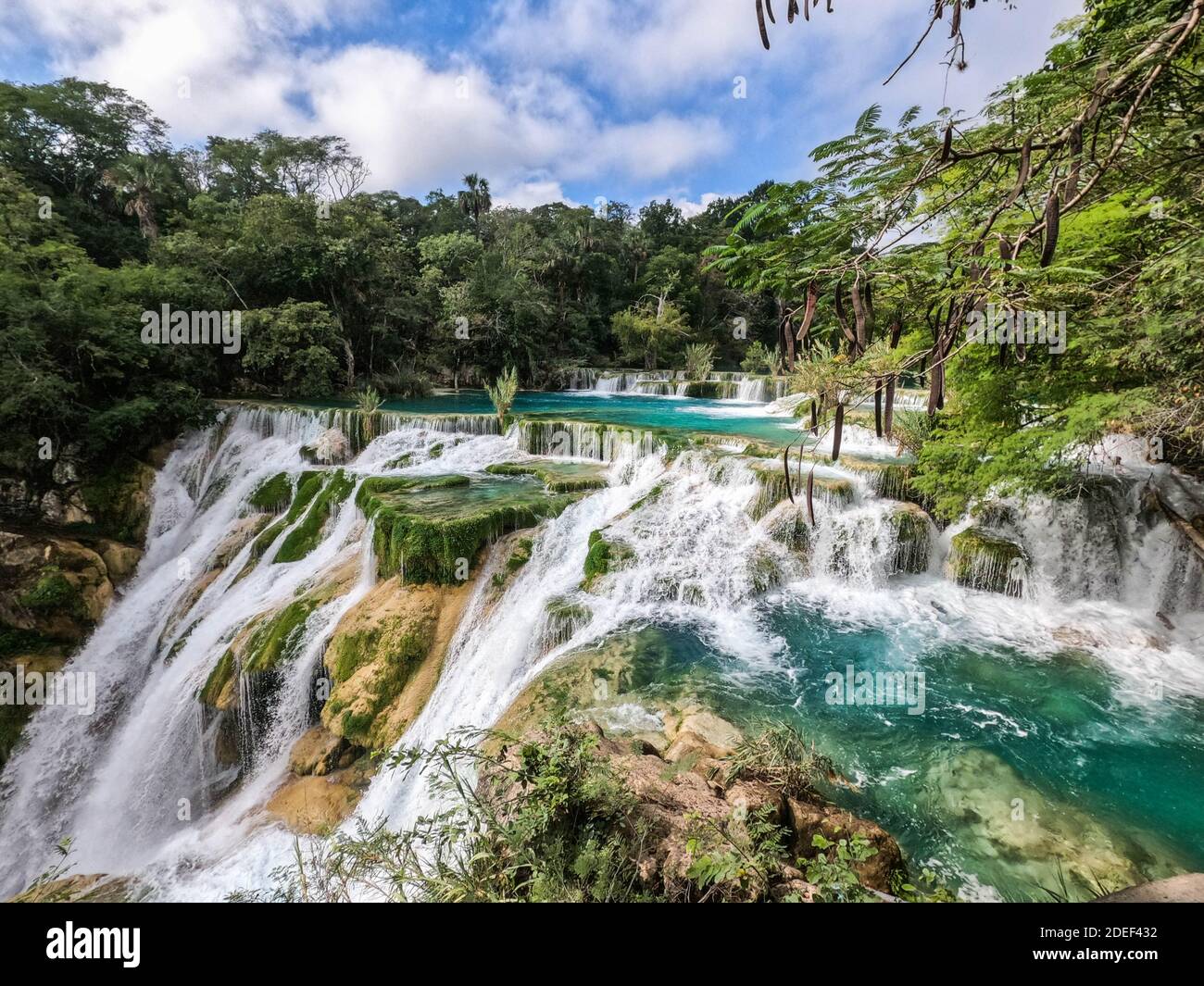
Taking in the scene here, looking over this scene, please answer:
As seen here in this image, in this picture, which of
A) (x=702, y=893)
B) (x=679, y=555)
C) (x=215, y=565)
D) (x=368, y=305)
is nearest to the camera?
(x=702, y=893)

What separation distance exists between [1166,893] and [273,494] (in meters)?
14.7

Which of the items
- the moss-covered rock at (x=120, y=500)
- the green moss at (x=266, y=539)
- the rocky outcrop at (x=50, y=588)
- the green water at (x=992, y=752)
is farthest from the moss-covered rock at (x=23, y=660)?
the green water at (x=992, y=752)

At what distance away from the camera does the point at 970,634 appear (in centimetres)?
680

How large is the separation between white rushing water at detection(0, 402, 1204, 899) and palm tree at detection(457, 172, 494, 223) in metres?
38.5

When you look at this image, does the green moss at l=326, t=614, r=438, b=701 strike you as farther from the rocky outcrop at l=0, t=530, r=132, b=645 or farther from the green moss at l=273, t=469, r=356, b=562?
the rocky outcrop at l=0, t=530, r=132, b=645

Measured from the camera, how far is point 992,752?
15.9ft

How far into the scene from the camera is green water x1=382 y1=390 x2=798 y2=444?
15.0 meters

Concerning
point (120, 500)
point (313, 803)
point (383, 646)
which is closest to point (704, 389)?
point (383, 646)

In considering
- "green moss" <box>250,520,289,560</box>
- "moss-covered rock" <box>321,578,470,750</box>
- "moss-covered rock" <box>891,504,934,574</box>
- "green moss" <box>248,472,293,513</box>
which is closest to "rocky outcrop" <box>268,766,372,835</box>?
"moss-covered rock" <box>321,578,470,750</box>

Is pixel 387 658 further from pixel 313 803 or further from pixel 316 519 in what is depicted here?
pixel 316 519

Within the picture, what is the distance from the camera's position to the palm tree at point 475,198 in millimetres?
39559
